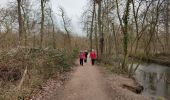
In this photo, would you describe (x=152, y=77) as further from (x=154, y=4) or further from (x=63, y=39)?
(x=63, y=39)

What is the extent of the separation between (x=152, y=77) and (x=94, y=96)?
17.3 m

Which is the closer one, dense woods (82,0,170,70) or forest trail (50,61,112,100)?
forest trail (50,61,112,100)

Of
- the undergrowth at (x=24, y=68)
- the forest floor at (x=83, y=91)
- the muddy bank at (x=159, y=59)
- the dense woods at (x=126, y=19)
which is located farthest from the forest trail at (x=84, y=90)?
the muddy bank at (x=159, y=59)

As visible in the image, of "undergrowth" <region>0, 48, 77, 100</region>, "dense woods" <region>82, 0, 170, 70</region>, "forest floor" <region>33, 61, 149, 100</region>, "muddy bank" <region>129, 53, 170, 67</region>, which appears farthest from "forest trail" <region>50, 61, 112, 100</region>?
"muddy bank" <region>129, 53, 170, 67</region>

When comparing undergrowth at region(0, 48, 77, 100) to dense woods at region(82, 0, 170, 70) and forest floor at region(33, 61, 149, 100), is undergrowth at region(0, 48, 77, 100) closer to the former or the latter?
forest floor at region(33, 61, 149, 100)

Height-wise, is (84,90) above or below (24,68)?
below

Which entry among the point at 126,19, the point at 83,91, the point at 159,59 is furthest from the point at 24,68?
the point at 159,59

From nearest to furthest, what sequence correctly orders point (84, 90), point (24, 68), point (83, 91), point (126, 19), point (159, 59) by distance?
1. point (83, 91)
2. point (84, 90)
3. point (24, 68)
4. point (126, 19)
5. point (159, 59)

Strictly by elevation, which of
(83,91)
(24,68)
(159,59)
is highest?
(24,68)

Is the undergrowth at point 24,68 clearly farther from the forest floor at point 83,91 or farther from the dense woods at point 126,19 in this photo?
the dense woods at point 126,19

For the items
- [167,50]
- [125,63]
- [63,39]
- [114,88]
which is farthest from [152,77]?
[63,39]

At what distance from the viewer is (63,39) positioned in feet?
190

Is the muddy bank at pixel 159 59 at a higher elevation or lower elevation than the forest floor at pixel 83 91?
higher

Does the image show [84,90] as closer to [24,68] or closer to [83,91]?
[83,91]
